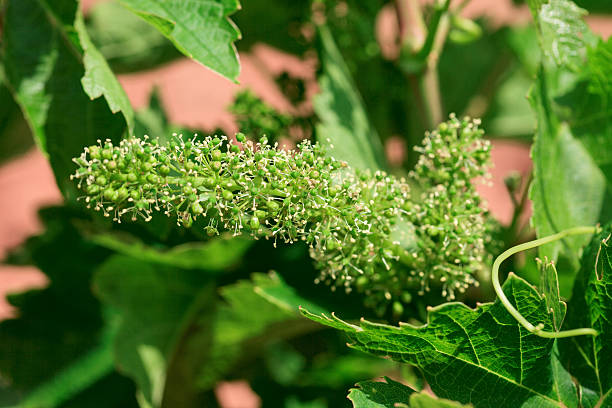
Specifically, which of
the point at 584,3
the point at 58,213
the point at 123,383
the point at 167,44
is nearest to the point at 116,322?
the point at 123,383

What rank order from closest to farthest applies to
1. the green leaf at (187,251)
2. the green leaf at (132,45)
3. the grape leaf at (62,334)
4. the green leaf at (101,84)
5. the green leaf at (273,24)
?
the green leaf at (101,84) → the green leaf at (187,251) → the green leaf at (273,24) → the grape leaf at (62,334) → the green leaf at (132,45)

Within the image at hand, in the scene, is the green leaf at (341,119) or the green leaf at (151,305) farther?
the green leaf at (151,305)

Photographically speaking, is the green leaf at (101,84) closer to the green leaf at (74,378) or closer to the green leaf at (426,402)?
the green leaf at (426,402)

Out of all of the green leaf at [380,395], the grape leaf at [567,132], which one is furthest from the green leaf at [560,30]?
the green leaf at [380,395]

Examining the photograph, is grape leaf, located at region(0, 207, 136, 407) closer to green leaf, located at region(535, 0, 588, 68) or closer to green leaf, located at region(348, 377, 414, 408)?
green leaf, located at region(348, 377, 414, 408)

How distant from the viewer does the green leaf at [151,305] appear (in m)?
1.00

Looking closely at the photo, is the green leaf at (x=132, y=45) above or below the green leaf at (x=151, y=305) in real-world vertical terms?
above

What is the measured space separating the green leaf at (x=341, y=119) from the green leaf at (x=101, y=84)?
0.22 metres

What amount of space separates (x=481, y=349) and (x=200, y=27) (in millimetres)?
438

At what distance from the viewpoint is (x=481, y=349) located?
0.59 metres

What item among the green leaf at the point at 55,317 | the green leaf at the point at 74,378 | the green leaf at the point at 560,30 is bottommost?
the green leaf at the point at 74,378

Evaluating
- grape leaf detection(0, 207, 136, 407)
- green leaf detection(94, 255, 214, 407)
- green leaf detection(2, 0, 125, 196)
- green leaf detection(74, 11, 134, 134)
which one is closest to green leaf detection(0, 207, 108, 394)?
grape leaf detection(0, 207, 136, 407)

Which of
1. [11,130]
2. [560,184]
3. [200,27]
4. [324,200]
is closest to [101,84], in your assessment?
[200,27]

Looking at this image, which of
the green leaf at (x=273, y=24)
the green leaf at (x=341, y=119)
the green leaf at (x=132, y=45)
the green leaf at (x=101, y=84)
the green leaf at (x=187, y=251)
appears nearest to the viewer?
the green leaf at (x=101, y=84)
